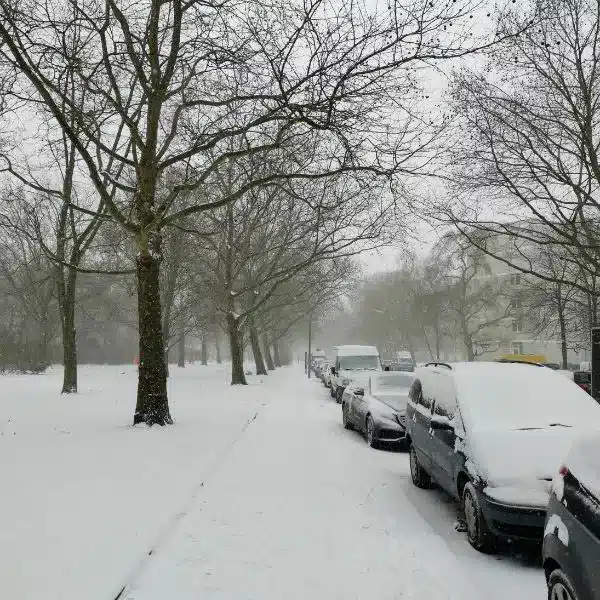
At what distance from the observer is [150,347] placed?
12.2m

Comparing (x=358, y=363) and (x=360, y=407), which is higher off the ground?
(x=358, y=363)

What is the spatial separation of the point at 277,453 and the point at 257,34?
7105 millimetres

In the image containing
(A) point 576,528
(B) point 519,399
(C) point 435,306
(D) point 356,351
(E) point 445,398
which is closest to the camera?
(A) point 576,528

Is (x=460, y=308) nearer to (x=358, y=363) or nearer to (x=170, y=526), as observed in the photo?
(x=358, y=363)

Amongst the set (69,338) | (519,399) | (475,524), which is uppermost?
(69,338)

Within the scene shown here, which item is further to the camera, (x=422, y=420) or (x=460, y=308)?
(x=460, y=308)

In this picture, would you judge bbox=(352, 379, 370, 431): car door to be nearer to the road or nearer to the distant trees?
the road

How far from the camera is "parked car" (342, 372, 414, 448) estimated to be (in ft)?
38.4

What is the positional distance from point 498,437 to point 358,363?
20.1m

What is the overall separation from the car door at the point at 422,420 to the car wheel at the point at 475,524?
1668mm

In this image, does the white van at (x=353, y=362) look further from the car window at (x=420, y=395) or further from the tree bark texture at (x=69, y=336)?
the car window at (x=420, y=395)

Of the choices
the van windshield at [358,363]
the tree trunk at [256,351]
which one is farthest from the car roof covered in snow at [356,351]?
the tree trunk at [256,351]

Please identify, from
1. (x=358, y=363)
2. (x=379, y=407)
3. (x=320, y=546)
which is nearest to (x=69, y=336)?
(x=358, y=363)

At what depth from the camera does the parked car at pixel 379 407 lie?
11.7 metres
